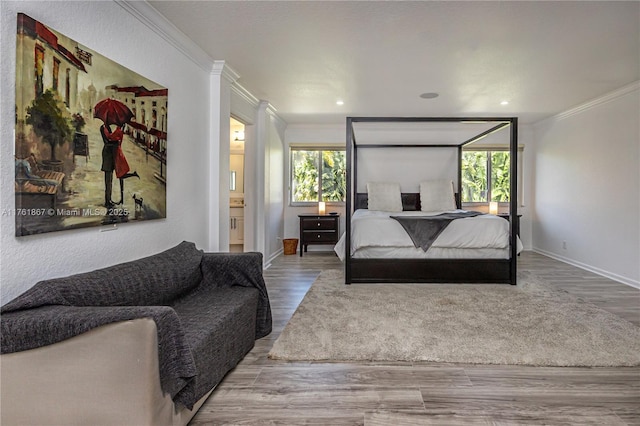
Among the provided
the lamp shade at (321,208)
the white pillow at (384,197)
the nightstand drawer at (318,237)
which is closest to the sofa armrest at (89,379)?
the nightstand drawer at (318,237)

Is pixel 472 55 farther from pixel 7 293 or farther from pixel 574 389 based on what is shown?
pixel 7 293

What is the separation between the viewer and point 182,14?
2623 mm

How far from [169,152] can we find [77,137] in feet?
3.24

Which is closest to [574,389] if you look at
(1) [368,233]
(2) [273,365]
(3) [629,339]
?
(3) [629,339]

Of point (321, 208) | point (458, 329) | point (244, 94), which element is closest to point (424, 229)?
point (458, 329)

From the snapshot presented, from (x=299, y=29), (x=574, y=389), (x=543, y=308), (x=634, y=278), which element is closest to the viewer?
(x=574, y=389)

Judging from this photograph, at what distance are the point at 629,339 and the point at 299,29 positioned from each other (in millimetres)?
3320

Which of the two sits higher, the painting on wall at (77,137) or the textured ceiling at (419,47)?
the textured ceiling at (419,47)

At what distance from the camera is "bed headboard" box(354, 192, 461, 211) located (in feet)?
21.5

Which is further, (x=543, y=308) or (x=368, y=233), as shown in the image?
(x=368, y=233)

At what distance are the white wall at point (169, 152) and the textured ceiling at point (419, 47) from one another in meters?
0.33

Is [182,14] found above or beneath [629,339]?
above

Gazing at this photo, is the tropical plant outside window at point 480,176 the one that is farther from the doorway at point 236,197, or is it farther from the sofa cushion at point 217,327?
the sofa cushion at point 217,327

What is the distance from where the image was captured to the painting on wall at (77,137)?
1.62 meters
